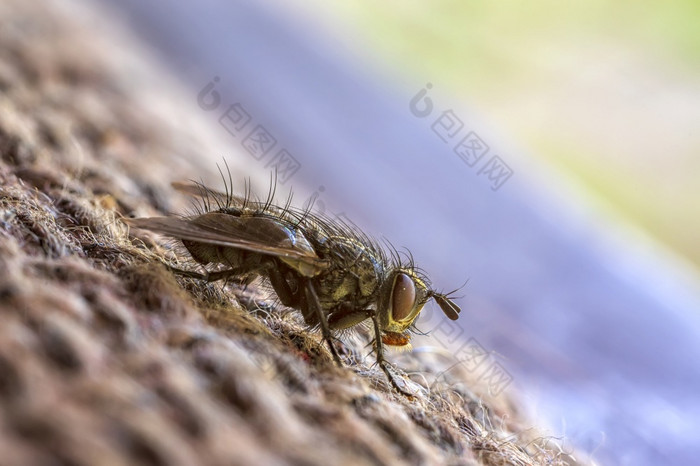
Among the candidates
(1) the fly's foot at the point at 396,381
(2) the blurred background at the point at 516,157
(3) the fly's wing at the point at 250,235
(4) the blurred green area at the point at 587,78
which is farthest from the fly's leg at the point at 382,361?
(4) the blurred green area at the point at 587,78

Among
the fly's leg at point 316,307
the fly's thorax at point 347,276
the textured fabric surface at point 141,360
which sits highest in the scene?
the fly's thorax at point 347,276

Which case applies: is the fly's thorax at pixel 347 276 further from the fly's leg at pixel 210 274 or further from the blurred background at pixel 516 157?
the blurred background at pixel 516 157

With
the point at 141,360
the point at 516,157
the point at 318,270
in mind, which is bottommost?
the point at 141,360

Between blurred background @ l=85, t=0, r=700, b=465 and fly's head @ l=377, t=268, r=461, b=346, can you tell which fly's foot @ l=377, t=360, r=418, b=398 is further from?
blurred background @ l=85, t=0, r=700, b=465

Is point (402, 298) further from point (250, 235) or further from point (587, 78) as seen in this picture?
point (587, 78)

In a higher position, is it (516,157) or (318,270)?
(516,157)

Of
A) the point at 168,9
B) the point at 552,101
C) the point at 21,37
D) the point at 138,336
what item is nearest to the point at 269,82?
the point at 168,9

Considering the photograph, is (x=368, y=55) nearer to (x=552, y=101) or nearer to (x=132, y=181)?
(x=552, y=101)

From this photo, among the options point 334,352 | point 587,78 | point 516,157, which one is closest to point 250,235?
point 334,352
